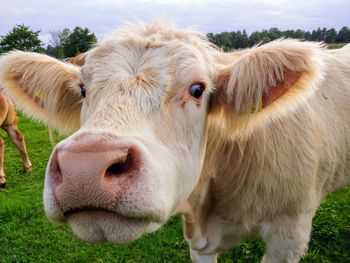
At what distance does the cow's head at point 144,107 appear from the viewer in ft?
5.71

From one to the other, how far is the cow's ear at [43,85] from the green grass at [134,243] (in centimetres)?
230

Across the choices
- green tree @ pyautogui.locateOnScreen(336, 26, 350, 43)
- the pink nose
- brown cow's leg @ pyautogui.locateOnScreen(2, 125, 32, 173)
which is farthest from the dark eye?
green tree @ pyautogui.locateOnScreen(336, 26, 350, 43)

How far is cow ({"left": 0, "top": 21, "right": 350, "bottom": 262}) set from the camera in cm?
179

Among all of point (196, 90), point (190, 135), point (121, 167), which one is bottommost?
point (190, 135)

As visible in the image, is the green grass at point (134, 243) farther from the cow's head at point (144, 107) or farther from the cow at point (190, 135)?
the cow's head at point (144, 107)

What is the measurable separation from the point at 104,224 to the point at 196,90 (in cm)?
98

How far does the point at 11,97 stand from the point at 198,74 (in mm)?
1708

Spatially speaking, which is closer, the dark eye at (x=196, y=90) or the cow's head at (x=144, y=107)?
the cow's head at (x=144, y=107)

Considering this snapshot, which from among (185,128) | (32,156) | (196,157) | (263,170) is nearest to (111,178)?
(185,128)

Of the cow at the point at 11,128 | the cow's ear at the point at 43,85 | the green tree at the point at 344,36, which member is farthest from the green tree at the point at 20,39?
the cow's ear at the point at 43,85

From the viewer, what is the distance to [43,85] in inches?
119

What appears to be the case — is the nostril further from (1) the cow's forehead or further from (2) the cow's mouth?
(1) the cow's forehead

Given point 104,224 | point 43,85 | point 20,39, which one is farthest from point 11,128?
point 20,39

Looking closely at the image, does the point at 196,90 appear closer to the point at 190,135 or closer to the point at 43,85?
the point at 190,135
